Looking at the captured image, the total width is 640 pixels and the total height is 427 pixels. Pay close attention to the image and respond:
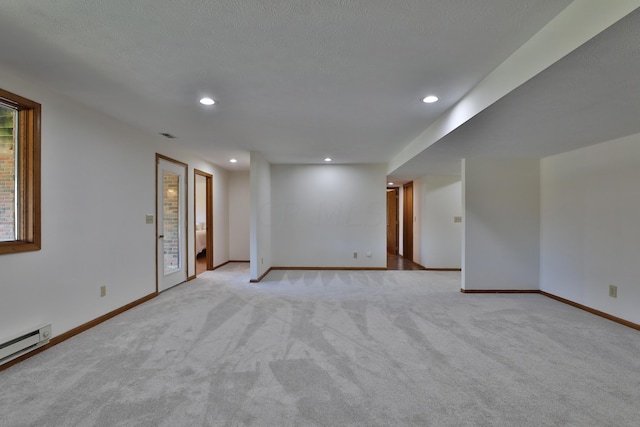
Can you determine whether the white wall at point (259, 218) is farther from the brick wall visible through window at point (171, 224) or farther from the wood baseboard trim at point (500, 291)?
the wood baseboard trim at point (500, 291)

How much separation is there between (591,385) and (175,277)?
16.8ft

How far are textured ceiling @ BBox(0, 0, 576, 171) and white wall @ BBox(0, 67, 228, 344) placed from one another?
314 mm

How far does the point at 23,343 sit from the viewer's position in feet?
7.63

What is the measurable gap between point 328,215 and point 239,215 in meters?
2.40

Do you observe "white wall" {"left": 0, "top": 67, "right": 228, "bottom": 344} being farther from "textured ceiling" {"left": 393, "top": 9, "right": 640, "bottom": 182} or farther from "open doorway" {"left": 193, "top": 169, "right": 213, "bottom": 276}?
"textured ceiling" {"left": 393, "top": 9, "right": 640, "bottom": 182}

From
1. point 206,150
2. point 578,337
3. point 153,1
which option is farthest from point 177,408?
point 206,150

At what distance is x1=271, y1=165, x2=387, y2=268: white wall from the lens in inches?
249

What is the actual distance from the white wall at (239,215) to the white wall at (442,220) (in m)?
4.32

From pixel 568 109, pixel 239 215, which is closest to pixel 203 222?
pixel 239 215

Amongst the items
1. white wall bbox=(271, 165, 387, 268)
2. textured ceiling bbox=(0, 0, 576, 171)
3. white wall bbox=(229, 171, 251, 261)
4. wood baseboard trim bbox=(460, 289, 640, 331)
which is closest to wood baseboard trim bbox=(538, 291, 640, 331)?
wood baseboard trim bbox=(460, 289, 640, 331)

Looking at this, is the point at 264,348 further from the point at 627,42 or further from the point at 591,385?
the point at 627,42

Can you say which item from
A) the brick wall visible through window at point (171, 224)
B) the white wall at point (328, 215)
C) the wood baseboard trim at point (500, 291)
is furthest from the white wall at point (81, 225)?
the wood baseboard trim at point (500, 291)

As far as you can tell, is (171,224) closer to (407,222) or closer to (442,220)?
(442,220)

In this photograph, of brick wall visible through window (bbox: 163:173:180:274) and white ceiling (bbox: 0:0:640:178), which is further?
brick wall visible through window (bbox: 163:173:180:274)
